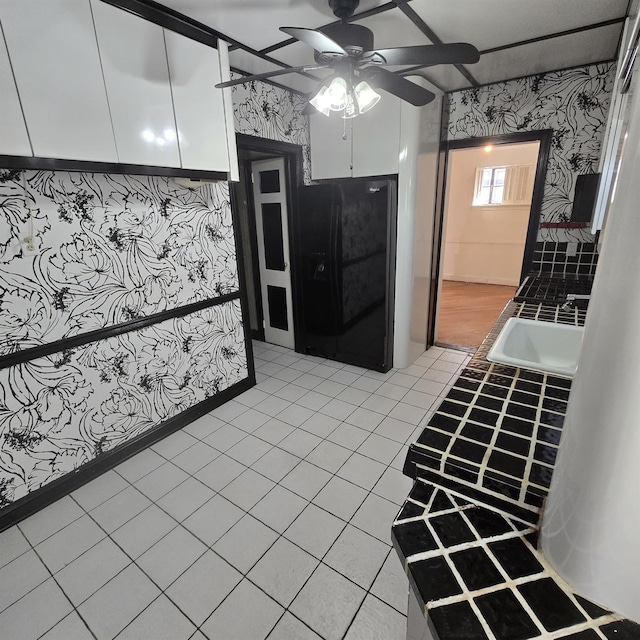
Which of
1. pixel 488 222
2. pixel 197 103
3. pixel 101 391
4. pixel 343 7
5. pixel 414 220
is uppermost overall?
pixel 343 7

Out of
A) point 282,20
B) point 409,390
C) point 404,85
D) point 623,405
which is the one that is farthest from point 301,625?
point 282,20

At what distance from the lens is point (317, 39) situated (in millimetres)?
1205

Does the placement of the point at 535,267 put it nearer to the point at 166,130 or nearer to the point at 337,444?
the point at 337,444

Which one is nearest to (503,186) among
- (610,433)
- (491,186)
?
(491,186)

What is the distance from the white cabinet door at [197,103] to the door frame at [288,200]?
50 centimetres

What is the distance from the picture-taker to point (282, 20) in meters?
1.92

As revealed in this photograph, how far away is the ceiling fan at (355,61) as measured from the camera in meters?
1.25

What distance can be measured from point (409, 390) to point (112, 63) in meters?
2.82

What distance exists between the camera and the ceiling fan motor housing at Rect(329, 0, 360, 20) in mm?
1659

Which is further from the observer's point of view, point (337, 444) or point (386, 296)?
point (386, 296)

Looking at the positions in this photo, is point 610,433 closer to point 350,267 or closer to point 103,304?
point 103,304

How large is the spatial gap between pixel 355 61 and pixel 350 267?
1859 mm

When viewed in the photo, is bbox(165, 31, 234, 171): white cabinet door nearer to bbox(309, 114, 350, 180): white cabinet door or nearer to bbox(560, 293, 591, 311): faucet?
bbox(309, 114, 350, 180): white cabinet door

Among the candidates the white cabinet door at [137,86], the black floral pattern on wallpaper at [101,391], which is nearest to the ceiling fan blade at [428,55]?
the white cabinet door at [137,86]
